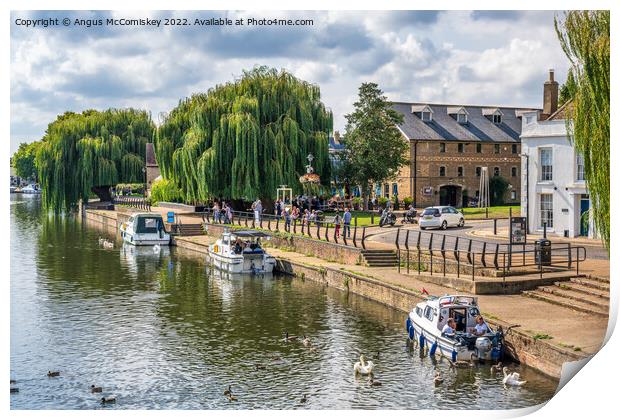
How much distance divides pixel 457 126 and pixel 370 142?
15325mm

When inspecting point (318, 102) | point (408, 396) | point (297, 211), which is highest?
point (318, 102)

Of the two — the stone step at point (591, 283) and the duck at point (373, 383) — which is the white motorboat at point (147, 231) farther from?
the duck at point (373, 383)

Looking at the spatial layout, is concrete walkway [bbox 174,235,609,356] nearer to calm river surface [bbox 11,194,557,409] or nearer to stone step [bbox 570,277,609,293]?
calm river surface [bbox 11,194,557,409]

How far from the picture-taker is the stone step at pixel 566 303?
2548 cm

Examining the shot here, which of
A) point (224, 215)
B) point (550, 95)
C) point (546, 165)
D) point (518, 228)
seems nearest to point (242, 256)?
point (518, 228)

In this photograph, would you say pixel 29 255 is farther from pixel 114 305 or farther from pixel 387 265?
pixel 387 265

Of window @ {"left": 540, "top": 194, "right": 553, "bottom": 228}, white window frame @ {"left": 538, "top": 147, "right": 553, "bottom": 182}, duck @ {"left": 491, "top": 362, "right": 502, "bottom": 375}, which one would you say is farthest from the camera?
white window frame @ {"left": 538, "top": 147, "right": 553, "bottom": 182}

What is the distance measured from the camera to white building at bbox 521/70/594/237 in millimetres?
40562

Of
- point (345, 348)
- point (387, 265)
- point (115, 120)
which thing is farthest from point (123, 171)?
point (345, 348)

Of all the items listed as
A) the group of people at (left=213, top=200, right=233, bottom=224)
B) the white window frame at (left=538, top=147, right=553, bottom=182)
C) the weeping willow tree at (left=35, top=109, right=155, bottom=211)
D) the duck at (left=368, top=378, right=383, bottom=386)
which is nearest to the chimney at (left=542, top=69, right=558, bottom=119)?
the white window frame at (left=538, top=147, right=553, bottom=182)

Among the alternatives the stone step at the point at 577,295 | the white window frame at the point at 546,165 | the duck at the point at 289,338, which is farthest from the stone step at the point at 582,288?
the white window frame at the point at 546,165

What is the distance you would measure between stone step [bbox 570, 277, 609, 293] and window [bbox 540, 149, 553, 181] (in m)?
14.3

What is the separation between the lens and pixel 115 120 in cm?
8481

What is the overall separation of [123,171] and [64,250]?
29220 millimetres
